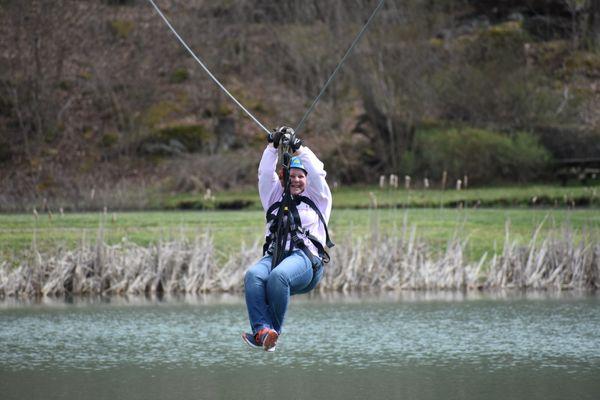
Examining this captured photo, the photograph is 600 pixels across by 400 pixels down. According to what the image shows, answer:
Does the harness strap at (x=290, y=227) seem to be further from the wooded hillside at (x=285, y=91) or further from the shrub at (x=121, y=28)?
the shrub at (x=121, y=28)

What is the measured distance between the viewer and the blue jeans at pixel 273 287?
9859 millimetres

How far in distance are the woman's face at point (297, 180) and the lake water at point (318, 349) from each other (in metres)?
2.53

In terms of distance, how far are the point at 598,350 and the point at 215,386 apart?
4704 millimetres

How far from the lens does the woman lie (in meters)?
9.90

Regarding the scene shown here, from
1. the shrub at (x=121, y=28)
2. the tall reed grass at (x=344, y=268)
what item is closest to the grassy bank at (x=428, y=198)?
the tall reed grass at (x=344, y=268)

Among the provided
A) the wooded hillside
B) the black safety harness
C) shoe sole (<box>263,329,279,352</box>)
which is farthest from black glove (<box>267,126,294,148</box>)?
the wooded hillside

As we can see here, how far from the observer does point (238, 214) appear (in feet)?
85.5

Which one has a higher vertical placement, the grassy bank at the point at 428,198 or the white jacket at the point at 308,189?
A: the white jacket at the point at 308,189

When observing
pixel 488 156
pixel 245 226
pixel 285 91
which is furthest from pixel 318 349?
pixel 285 91

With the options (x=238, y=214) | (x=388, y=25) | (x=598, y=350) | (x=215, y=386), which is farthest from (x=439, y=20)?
(x=215, y=386)

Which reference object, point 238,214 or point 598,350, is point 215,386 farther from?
point 238,214

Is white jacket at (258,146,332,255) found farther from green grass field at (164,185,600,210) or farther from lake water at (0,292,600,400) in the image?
green grass field at (164,185,600,210)

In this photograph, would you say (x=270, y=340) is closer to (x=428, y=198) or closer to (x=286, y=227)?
(x=286, y=227)

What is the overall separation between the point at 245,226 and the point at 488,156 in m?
9.38
